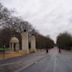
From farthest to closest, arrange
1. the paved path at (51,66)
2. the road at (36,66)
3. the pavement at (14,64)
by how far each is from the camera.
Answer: the pavement at (14,64) < the road at (36,66) < the paved path at (51,66)

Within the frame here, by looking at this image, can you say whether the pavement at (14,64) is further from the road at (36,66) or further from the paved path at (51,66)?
the paved path at (51,66)

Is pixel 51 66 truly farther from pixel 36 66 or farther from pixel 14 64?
pixel 14 64

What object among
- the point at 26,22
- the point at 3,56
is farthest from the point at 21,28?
the point at 3,56

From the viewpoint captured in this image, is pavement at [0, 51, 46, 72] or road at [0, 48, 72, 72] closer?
road at [0, 48, 72, 72]

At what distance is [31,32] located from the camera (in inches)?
4700

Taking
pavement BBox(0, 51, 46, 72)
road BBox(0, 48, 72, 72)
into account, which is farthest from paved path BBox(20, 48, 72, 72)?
pavement BBox(0, 51, 46, 72)

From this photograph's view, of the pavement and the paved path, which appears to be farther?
the pavement

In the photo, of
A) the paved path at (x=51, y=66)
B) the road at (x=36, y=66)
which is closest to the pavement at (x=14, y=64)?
the road at (x=36, y=66)

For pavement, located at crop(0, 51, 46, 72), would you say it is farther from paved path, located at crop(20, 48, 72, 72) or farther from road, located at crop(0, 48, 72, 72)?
paved path, located at crop(20, 48, 72, 72)

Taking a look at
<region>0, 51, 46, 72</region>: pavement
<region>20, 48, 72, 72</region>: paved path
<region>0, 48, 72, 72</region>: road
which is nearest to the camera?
<region>20, 48, 72, 72</region>: paved path

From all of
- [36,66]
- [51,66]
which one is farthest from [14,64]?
[51,66]

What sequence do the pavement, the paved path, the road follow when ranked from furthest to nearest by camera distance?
1. the pavement
2. the road
3. the paved path

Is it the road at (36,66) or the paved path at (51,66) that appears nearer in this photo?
the paved path at (51,66)

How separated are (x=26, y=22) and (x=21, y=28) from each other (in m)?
6.83
